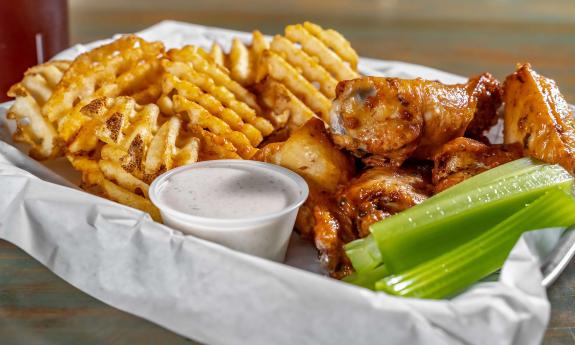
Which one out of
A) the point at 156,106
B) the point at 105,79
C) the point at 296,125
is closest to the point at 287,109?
the point at 296,125

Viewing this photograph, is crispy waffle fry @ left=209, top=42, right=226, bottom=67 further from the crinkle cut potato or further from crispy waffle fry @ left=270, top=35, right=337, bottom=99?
crispy waffle fry @ left=270, top=35, right=337, bottom=99

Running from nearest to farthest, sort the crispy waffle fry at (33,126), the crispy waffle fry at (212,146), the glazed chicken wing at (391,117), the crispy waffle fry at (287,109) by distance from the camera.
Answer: the glazed chicken wing at (391,117) < the crispy waffle fry at (212,146) < the crispy waffle fry at (33,126) < the crispy waffle fry at (287,109)

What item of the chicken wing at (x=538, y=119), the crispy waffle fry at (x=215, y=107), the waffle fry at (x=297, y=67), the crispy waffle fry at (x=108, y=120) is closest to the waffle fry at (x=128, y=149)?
the crispy waffle fry at (x=108, y=120)

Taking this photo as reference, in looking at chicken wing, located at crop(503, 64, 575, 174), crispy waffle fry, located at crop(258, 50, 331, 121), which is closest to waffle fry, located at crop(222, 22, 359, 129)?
crispy waffle fry, located at crop(258, 50, 331, 121)

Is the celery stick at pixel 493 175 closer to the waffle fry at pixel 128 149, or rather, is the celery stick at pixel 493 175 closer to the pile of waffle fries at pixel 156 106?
the pile of waffle fries at pixel 156 106

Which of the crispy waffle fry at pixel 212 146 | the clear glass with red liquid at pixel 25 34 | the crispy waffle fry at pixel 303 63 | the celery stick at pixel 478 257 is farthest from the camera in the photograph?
the clear glass with red liquid at pixel 25 34

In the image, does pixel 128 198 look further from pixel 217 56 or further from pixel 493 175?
pixel 493 175
